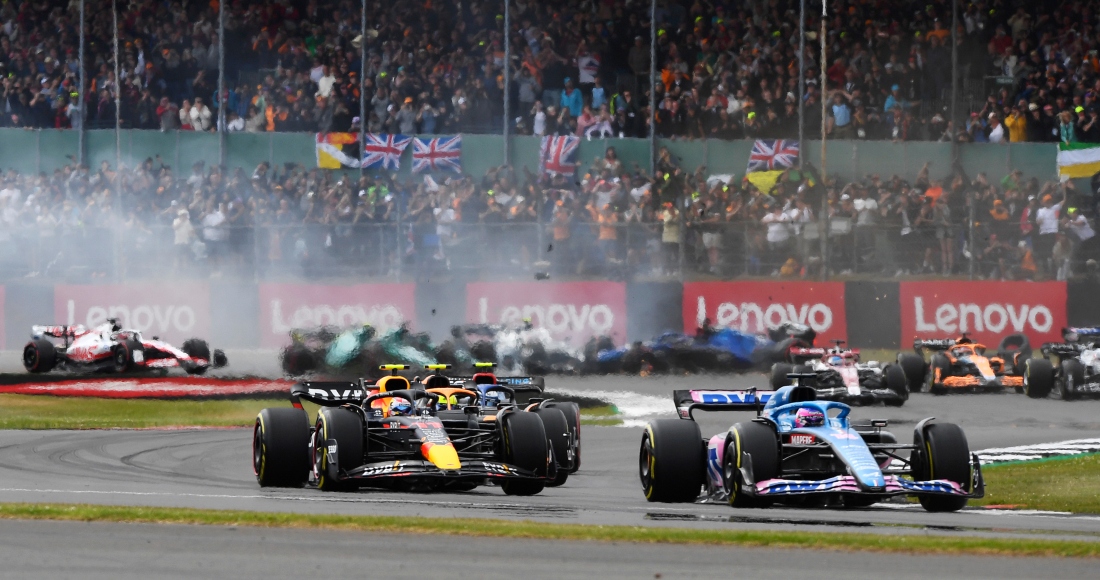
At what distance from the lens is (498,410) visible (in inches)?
549

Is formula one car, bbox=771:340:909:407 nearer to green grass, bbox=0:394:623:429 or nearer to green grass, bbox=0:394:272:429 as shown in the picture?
green grass, bbox=0:394:623:429

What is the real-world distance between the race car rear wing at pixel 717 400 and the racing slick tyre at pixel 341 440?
2.50m

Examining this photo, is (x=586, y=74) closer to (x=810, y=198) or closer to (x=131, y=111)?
(x=810, y=198)

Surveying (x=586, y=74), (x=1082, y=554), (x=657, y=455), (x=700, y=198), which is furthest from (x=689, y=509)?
(x=586, y=74)

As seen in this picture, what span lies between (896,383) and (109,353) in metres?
12.3

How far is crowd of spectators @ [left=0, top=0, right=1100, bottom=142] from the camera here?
31.4 m

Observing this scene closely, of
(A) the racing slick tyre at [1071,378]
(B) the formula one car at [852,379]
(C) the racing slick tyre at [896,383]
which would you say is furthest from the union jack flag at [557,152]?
(A) the racing slick tyre at [1071,378]

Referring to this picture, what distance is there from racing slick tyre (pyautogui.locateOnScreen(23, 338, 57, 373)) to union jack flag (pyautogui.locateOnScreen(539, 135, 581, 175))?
395 inches

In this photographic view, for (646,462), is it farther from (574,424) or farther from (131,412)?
(131,412)

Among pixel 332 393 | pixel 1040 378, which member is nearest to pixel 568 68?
pixel 1040 378

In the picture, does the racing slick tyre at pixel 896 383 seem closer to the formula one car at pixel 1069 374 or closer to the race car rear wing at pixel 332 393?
the formula one car at pixel 1069 374

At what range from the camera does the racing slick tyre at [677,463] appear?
11.9 meters

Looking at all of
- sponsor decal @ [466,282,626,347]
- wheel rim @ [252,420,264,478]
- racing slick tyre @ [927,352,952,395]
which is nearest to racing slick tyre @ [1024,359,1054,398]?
racing slick tyre @ [927,352,952,395]

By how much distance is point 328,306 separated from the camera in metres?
28.6
